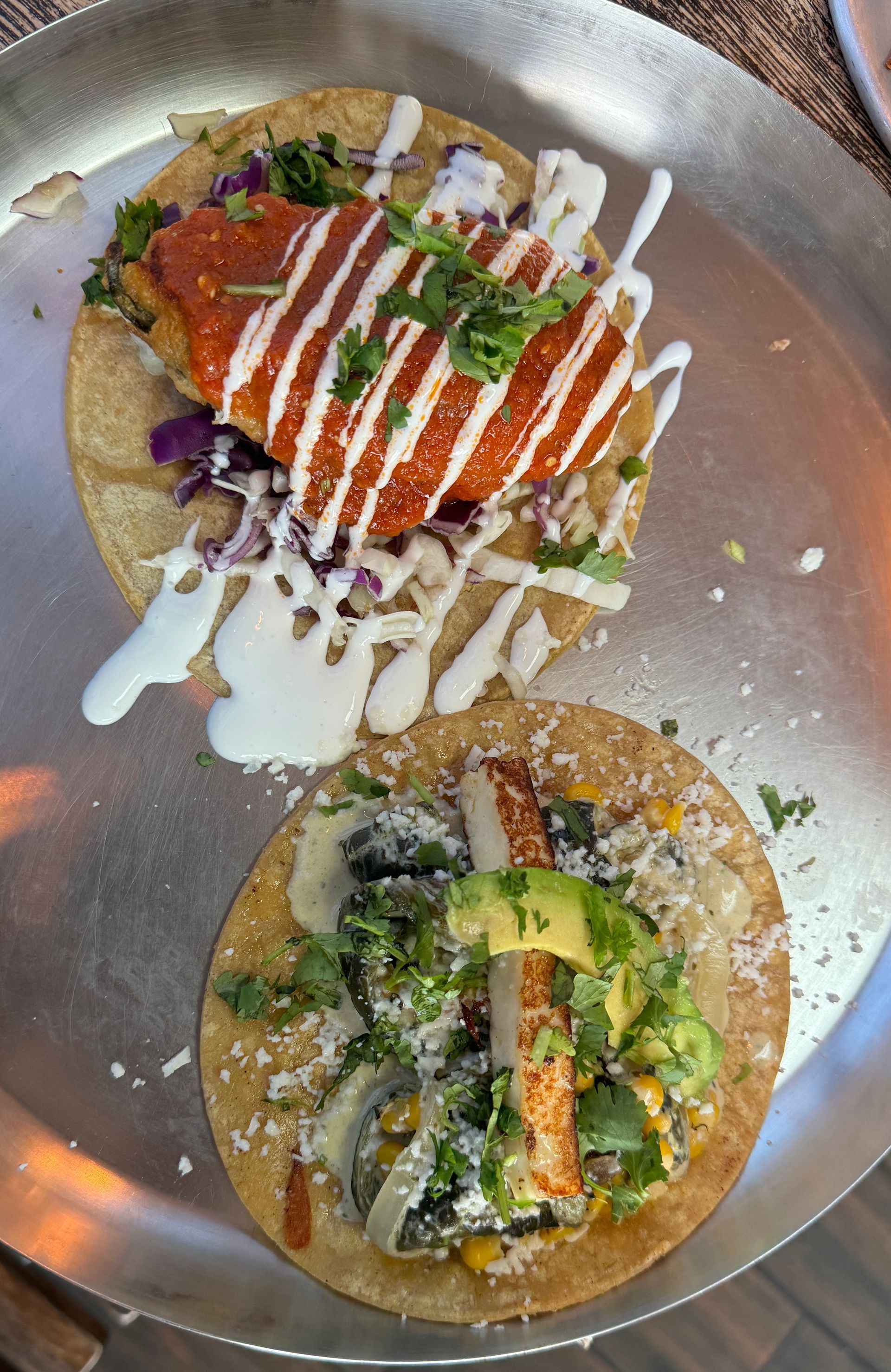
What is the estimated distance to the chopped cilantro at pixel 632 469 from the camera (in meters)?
2.66

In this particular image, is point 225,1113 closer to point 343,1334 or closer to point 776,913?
point 343,1334

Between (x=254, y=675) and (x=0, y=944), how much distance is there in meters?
1.08

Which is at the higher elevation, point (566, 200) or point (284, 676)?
point (566, 200)

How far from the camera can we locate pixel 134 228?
2281 mm

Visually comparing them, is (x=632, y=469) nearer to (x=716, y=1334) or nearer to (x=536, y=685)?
(x=536, y=685)

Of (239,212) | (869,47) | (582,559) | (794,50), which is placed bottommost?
(582,559)

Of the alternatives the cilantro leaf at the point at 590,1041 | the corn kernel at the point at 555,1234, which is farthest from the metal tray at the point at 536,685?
the cilantro leaf at the point at 590,1041

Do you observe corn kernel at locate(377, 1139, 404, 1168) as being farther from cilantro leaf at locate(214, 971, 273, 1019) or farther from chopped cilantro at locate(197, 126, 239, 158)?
chopped cilantro at locate(197, 126, 239, 158)

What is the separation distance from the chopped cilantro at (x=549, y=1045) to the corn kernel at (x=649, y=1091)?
27cm

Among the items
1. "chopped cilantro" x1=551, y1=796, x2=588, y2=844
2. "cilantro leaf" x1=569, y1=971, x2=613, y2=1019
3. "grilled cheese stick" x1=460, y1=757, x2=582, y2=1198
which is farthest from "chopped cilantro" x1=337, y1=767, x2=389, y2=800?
"cilantro leaf" x1=569, y1=971, x2=613, y2=1019

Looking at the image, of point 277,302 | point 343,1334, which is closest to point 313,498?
point 277,302

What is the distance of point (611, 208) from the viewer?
275 centimetres

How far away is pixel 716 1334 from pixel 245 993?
2102 mm

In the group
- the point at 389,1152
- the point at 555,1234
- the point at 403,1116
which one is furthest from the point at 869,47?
the point at 555,1234
